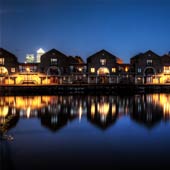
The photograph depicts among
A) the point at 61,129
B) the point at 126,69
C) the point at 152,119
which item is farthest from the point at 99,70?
the point at 61,129

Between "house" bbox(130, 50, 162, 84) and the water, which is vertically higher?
"house" bbox(130, 50, 162, 84)

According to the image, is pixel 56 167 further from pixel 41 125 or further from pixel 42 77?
pixel 42 77

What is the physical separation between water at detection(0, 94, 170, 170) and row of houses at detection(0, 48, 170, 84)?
22.9 meters

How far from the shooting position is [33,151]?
30.0 feet

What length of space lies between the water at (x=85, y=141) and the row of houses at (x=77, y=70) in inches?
900

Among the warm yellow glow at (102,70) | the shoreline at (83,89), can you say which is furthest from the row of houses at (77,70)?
the shoreline at (83,89)

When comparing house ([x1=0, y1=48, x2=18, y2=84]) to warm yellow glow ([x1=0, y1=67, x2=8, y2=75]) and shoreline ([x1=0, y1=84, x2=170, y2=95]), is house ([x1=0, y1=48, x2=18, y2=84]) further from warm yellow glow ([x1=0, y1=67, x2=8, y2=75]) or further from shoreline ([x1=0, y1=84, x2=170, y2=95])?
shoreline ([x1=0, y1=84, x2=170, y2=95])

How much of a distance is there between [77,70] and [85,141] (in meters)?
31.7

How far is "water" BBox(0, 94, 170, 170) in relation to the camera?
25.7 feet

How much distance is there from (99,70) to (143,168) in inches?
1368

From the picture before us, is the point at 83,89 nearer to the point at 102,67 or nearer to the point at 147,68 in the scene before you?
the point at 102,67

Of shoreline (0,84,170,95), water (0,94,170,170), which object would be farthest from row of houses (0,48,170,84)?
water (0,94,170,170)

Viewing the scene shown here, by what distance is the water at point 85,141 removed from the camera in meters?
7.85

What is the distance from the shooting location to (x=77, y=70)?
42.1 m
